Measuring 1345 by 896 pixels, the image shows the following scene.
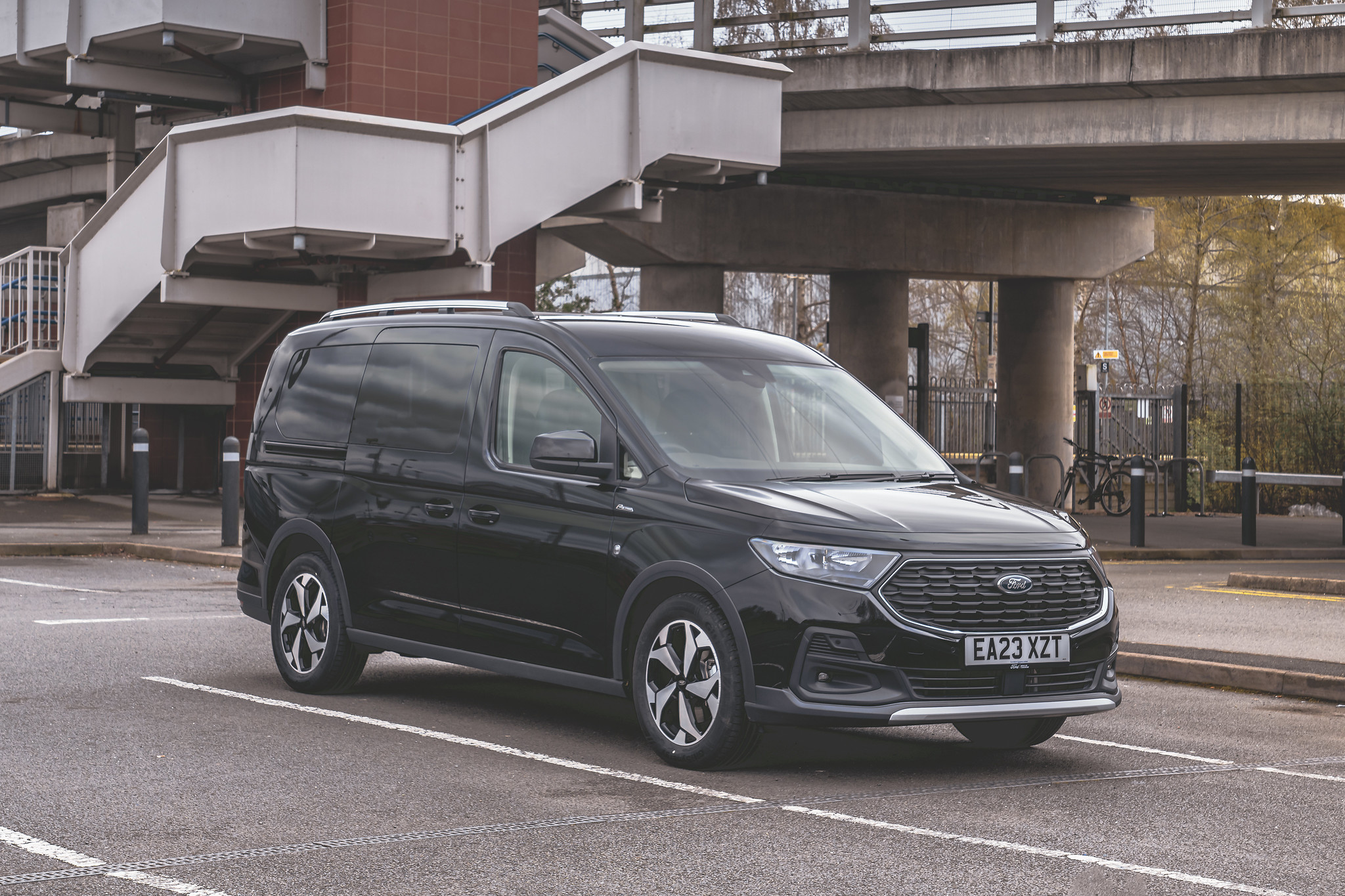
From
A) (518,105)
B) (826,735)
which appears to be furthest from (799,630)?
(518,105)

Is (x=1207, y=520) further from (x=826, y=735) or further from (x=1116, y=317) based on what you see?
(x=1116, y=317)

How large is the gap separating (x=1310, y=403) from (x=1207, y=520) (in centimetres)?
486

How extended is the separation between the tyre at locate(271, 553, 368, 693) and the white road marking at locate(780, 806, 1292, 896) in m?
3.25

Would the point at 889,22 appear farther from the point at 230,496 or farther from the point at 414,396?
the point at 414,396

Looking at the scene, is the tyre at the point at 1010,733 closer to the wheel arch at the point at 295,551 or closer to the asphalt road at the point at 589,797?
the asphalt road at the point at 589,797

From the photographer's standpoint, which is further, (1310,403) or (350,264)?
(1310,403)

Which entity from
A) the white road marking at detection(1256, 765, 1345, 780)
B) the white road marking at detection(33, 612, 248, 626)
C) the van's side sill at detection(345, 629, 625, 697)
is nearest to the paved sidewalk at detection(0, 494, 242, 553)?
the white road marking at detection(33, 612, 248, 626)

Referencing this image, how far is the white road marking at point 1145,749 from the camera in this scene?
7.84m

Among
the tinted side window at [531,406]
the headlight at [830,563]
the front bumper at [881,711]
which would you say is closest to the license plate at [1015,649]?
the front bumper at [881,711]

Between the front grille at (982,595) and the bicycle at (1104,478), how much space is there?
22.5 m

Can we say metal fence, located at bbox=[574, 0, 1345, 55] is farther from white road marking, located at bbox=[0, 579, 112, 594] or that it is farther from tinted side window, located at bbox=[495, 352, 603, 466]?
tinted side window, located at bbox=[495, 352, 603, 466]

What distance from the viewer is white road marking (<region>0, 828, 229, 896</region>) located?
5270 millimetres

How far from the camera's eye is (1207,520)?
2866 cm

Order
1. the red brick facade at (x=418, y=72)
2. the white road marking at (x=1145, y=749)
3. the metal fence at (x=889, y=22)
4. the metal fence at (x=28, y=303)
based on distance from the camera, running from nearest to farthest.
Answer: the white road marking at (x=1145, y=749)
the red brick facade at (x=418, y=72)
the metal fence at (x=889, y=22)
the metal fence at (x=28, y=303)
